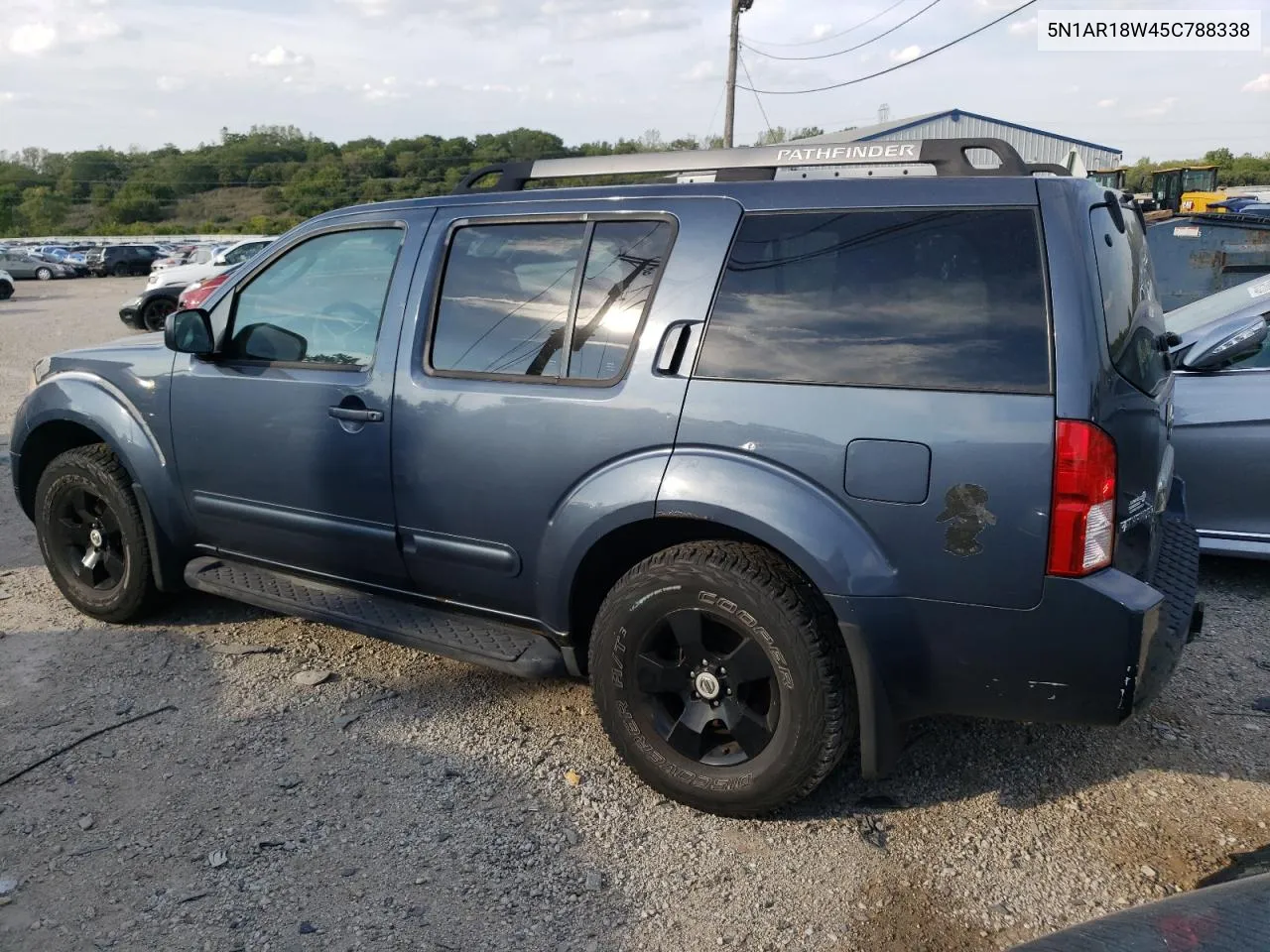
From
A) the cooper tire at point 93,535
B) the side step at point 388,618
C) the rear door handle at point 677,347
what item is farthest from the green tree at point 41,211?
the rear door handle at point 677,347

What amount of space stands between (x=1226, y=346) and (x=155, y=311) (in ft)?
60.6

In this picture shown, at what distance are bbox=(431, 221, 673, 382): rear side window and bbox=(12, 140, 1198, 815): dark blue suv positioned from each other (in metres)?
0.01

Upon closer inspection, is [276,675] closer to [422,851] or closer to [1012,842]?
[422,851]

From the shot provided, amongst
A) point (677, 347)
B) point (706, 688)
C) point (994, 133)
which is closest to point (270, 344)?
point (677, 347)

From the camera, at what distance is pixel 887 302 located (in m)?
2.80

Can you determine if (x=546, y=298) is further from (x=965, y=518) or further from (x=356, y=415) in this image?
(x=965, y=518)

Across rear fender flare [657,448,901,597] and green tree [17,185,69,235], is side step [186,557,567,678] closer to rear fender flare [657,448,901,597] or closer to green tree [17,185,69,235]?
rear fender flare [657,448,901,597]

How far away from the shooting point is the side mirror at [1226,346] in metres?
4.93

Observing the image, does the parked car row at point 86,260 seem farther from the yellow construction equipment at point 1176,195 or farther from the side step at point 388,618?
the side step at point 388,618

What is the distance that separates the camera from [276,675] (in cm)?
411

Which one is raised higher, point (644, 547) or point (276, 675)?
point (644, 547)

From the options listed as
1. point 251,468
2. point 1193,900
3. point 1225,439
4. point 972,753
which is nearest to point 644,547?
point 972,753

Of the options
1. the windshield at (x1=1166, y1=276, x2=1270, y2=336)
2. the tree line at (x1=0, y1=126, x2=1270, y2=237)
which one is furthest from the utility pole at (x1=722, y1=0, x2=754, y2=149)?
the tree line at (x1=0, y1=126, x2=1270, y2=237)

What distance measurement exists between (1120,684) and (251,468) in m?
3.11
